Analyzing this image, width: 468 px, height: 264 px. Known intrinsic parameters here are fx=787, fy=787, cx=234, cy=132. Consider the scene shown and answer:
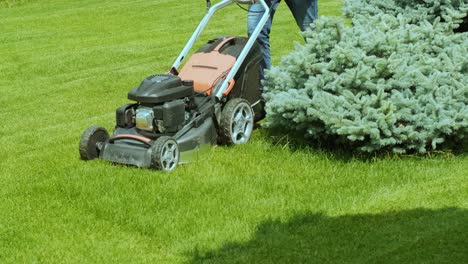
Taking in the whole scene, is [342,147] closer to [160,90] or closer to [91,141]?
[160,90]

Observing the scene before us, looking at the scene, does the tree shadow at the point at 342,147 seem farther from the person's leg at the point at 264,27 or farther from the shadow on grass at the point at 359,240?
Result: the shadow on grass at the point at 359,240

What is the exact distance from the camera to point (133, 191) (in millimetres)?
5008

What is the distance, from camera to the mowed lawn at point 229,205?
4121 mm

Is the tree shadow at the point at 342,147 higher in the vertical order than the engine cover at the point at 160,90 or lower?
lower

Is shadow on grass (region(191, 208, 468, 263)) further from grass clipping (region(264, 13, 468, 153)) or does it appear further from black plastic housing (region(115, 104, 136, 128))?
black plastic housing (region(115, 104, 136, 128))

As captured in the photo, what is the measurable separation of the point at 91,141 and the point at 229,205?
1.38 meters

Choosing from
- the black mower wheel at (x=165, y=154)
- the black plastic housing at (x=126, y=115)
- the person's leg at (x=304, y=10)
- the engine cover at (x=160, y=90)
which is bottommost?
the black mower wheel at (x=165, y=154)

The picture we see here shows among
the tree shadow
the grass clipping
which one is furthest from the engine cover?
the tree shadow

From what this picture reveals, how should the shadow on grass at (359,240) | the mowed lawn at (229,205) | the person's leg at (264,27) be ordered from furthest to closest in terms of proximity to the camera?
the person's leg at (264,27), the mowed lawn at (229,205), the shadow on grass at (359,240)

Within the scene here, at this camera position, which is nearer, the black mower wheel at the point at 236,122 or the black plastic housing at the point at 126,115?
the black plastic housing at the point at 126,115

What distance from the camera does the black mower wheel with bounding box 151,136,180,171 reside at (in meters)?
5.21

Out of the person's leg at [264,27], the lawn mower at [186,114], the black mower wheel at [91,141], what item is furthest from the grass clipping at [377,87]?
the black mower wheel at [91,141]

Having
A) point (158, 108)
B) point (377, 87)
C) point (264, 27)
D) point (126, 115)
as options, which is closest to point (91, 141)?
point (126, 115)

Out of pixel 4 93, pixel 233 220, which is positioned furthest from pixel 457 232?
pixel 4 93
